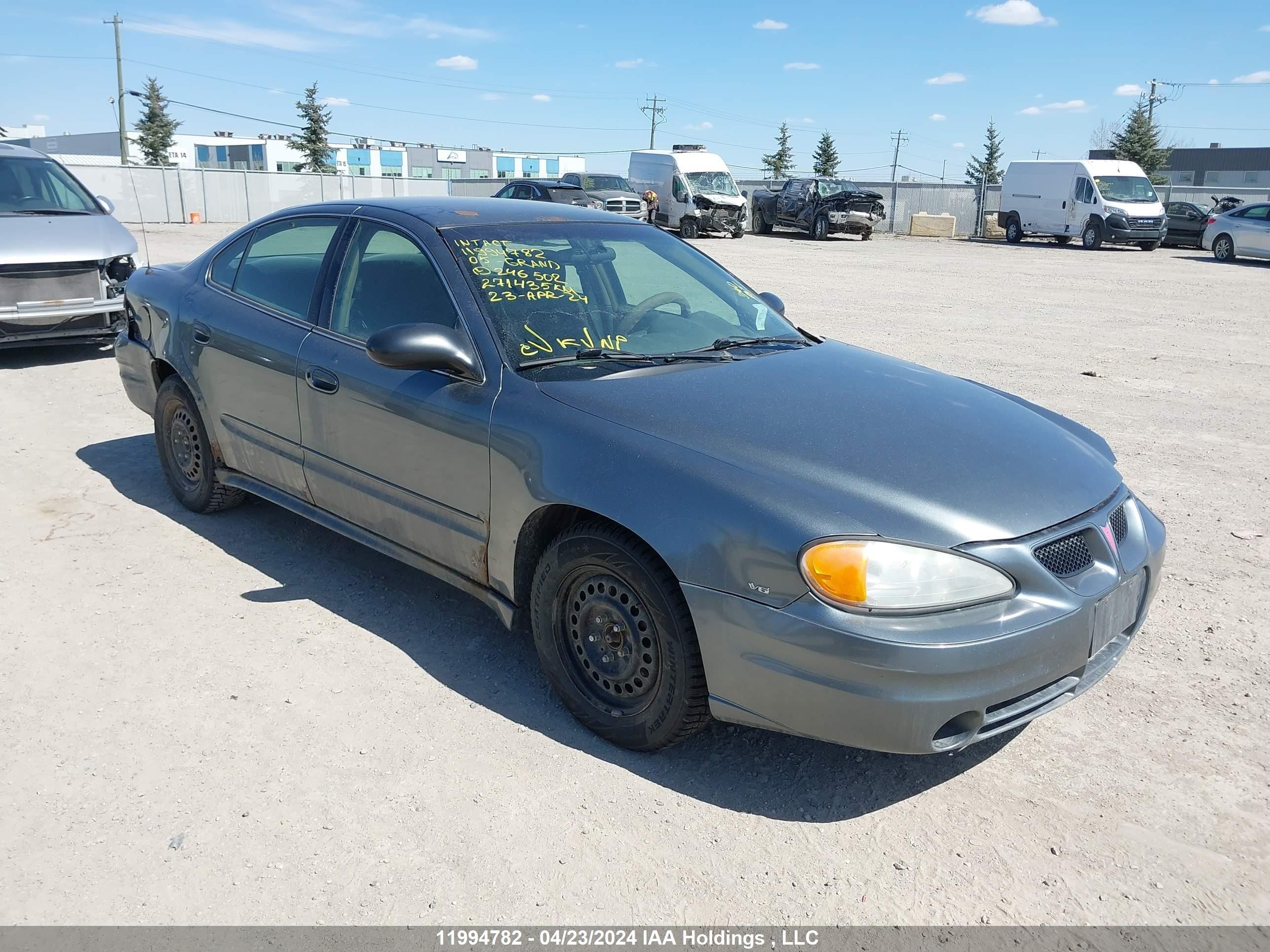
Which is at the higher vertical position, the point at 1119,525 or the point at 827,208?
the point at 827,208

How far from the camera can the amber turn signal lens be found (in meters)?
2.70

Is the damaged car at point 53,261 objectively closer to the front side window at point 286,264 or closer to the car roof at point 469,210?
the front side window at point 286,264

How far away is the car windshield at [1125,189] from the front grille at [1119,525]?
29684 millimetres

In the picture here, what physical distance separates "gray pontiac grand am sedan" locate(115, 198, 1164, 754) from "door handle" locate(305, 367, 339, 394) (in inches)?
0.8

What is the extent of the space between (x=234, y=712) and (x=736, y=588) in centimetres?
187

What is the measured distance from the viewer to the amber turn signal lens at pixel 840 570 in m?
2.70

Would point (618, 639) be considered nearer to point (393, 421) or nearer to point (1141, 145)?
point (393, 421)

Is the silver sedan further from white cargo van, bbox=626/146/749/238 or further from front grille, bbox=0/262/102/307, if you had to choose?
front grille, bbox=0/262/102/307

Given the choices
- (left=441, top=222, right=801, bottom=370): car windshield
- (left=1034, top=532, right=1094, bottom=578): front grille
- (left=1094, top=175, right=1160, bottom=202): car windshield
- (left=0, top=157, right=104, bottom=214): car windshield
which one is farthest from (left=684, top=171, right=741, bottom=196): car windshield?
(left=1034, top=532, right=1094, bottom=578): front grille

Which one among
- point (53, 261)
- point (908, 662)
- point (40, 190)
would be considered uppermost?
point (40, 190)

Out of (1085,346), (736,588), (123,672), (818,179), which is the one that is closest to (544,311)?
(736,588)

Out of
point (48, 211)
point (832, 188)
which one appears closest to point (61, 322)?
point (48, 211)

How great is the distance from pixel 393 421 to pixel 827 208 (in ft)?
100

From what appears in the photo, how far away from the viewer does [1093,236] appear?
97.8 ft
